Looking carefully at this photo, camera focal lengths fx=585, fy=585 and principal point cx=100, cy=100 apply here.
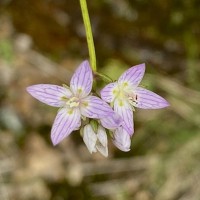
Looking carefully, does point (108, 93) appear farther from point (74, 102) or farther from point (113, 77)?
point (113, 77)

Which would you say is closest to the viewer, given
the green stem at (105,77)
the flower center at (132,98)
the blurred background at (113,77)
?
the green stem at (105,77)

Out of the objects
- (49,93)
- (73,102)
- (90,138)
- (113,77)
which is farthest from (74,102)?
(113,77)

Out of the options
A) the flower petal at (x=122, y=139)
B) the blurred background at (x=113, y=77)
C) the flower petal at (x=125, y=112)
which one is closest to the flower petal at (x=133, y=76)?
the flower petal at (x=125, y=112)

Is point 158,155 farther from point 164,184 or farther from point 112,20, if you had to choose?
point 112,20

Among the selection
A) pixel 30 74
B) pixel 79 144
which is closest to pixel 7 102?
pixel 30 74

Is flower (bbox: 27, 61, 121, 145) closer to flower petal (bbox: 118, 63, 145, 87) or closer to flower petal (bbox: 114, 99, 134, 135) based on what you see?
flower petal (bbox: 114, 99, 134, 135)

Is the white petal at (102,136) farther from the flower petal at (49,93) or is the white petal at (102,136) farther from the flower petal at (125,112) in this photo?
Result: the flower petal at (49,93)

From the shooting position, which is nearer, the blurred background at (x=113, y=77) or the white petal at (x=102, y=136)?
the white petal at (x=102, y=136)
